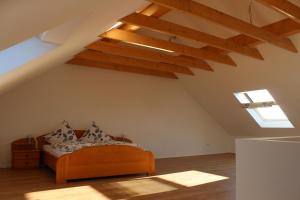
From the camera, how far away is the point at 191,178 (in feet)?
15.0

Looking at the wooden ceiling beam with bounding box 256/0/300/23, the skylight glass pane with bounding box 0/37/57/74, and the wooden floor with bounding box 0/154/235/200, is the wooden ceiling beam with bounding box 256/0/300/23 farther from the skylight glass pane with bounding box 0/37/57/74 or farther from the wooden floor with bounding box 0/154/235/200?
the skylight glass pane with bounding box 0/37/57/74

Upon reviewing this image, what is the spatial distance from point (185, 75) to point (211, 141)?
2268mm

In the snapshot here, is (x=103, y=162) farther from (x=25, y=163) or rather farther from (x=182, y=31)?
(x=182, y=31)

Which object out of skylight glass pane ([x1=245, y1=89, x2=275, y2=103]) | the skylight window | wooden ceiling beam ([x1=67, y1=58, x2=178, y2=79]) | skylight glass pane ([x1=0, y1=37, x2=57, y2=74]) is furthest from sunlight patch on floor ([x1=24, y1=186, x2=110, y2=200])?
skylight glass pane ([x1=245, y1=89, x2=275, y2=103])

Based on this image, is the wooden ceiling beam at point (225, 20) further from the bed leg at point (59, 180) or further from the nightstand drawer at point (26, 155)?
the nightstand drawer at point (26, 155)

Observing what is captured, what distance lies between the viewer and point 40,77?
18.8 ft

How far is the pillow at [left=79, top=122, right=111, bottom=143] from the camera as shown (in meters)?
5.84

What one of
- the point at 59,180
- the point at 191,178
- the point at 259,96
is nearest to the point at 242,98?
the point at 259,96

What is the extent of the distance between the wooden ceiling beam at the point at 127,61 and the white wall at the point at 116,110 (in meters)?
0.80

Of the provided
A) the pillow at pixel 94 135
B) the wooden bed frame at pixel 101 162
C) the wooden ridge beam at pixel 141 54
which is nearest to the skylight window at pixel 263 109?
the wooden ridge beam at pixel 141 54

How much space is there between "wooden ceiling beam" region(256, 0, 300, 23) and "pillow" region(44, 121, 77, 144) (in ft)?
14.4

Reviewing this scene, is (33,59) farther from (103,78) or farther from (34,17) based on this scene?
(103,78)

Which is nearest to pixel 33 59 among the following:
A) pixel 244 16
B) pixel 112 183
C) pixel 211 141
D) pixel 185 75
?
pixel 112 183

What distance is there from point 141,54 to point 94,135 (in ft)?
6.89
